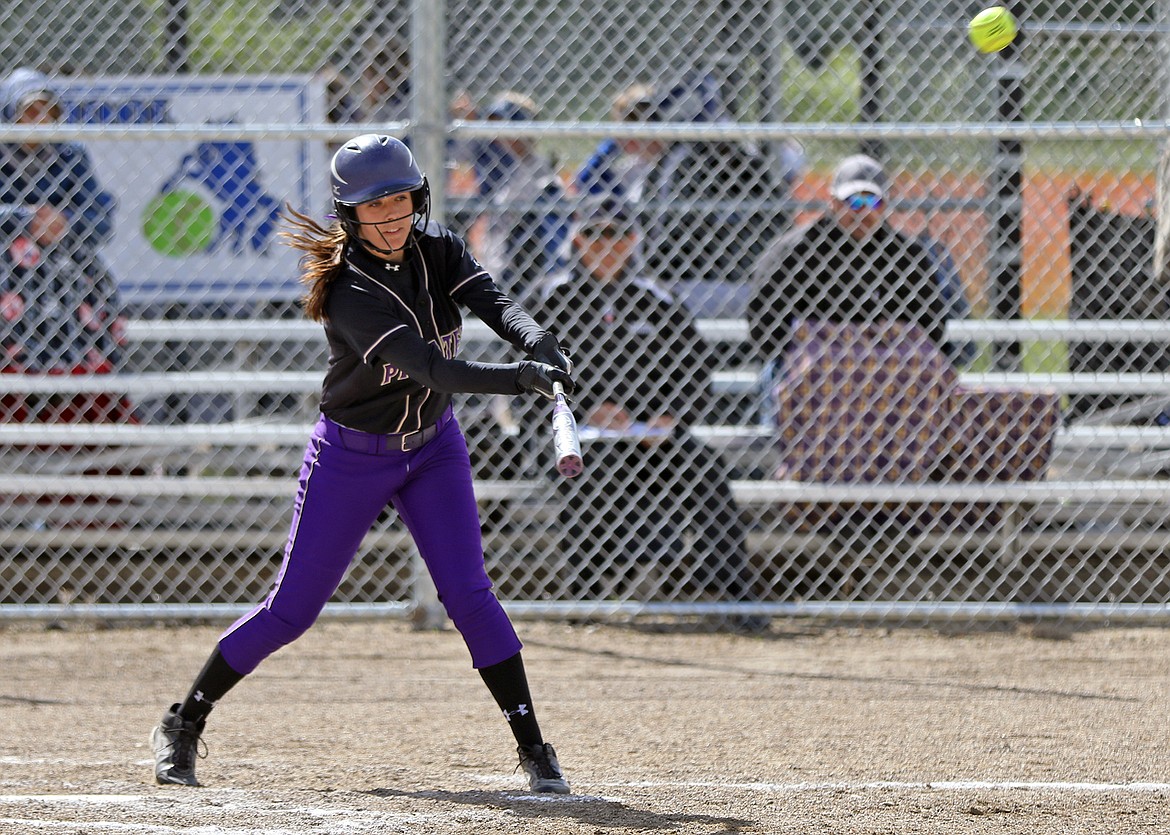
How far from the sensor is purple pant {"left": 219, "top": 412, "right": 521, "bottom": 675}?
3.72 meters

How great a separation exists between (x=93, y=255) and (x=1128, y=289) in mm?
Answer: 4558

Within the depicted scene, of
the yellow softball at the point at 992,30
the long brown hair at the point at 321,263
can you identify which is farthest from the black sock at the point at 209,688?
the yellow softball at the point at 992,30

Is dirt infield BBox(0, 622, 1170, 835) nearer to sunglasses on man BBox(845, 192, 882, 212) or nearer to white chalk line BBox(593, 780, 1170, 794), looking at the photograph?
white chalk line BBox(593, 780, 1170, 794)

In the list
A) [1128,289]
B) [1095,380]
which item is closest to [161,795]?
[1095,380]

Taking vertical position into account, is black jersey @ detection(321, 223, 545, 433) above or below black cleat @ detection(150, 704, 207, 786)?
above

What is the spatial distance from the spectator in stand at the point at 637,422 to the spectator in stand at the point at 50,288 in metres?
2.01

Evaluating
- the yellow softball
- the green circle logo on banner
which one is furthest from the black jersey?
the green circle logo on banner

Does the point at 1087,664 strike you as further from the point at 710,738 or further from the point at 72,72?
the point at 72,72

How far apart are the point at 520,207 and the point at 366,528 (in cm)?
291

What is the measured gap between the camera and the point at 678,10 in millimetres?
7332

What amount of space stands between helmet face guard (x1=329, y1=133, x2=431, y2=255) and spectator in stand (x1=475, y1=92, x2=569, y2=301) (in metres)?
2.48

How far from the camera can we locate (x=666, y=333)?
19.6 feet

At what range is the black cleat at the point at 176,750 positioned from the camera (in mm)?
3820

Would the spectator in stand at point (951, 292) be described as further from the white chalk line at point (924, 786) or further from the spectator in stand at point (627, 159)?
the white chalk line at point (924, 786)
